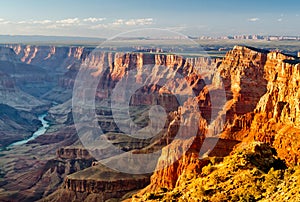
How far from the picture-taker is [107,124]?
14788 centimetres

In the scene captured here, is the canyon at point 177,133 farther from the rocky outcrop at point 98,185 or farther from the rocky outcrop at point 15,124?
the rocky outcrop at point 15,124

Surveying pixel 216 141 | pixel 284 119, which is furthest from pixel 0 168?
pixel 284 119

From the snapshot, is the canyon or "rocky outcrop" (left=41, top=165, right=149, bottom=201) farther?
"rocky outcrop" (left=41, top=165, right=149, bottom=201)

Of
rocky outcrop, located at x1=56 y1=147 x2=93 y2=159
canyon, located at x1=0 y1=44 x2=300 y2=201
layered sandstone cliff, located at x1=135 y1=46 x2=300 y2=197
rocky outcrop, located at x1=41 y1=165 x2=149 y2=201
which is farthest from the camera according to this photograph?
rocky outcrop, located at x1=56 y1=147 x2=93 y2=159

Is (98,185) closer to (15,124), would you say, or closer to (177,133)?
(177,133)

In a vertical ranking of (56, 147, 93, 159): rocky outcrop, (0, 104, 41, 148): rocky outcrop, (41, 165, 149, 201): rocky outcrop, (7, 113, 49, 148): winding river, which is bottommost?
(7, 113, 49, 148): winding river

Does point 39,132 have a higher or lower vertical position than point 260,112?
lower

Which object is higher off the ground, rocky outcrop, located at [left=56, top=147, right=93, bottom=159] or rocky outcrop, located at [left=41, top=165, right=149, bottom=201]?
rocky outcrop, located at [left=41, top=165, right=149, bottom=201]

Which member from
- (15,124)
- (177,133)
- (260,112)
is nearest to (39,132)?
(15,124)

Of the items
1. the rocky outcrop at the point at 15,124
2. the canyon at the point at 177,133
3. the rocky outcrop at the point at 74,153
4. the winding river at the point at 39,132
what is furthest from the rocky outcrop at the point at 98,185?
the rocky outcrop at the point at 15,124

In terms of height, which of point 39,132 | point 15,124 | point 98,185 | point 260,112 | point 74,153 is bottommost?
point 39,132

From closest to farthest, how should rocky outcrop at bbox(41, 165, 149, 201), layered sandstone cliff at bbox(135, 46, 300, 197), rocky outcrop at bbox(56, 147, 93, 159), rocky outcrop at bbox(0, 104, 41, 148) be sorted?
layered sandstone cliff at bbox(135, 46, 300, 197) → rocky outcrop at bbox(41, 165, 149, 201) → rocky outcrop at bbox(56, 147, 93, 159) → rocky outcrop at bbox(0, 104, 41, 148)

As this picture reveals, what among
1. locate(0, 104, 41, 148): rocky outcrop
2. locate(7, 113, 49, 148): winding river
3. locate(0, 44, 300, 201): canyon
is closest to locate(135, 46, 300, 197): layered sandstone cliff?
locate(0, 44, 300, 201): canyon

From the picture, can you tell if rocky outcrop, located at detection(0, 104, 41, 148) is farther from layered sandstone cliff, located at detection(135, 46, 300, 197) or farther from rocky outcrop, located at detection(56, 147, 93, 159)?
layered sandstone cliff, located at detection(135, 46, 300, 197)
